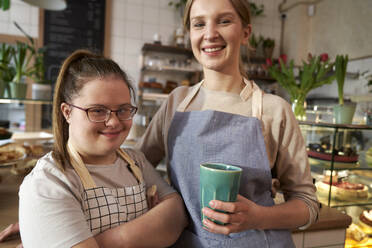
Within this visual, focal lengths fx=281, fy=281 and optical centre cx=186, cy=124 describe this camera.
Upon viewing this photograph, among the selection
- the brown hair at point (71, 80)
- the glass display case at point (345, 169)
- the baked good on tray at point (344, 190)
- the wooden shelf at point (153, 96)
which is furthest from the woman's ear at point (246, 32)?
the wooden shelf at point (153, 96)

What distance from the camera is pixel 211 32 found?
2.71 ft

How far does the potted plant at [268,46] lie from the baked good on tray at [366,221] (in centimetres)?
317

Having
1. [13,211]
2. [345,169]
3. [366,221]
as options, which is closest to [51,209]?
[13,211]

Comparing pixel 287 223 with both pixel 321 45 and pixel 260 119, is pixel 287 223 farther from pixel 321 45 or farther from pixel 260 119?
pixel 321 45

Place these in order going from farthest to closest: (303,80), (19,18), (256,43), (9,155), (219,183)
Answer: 1. (256,43)
2. (19,18)
3. (303,80)
4. (9,155)
5. (219,183)

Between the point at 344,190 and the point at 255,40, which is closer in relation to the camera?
the point at 344,190

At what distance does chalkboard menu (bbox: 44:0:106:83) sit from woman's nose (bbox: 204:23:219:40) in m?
3.29

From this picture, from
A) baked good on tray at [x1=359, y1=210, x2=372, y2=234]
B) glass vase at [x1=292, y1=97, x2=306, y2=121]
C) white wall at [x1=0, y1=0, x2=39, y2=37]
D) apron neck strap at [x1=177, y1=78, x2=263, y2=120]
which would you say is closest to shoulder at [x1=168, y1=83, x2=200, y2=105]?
apron neck strap at [x1=177, y1=78, x2=263, y2=120]

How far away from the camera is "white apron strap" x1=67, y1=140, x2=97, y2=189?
69cm

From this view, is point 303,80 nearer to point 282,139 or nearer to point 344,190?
point 344,190

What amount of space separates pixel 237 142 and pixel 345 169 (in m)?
1.04

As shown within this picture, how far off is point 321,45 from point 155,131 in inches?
152

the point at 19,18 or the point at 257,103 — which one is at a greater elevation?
the point at 19,18

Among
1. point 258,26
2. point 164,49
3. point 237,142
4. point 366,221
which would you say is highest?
point 258,26
